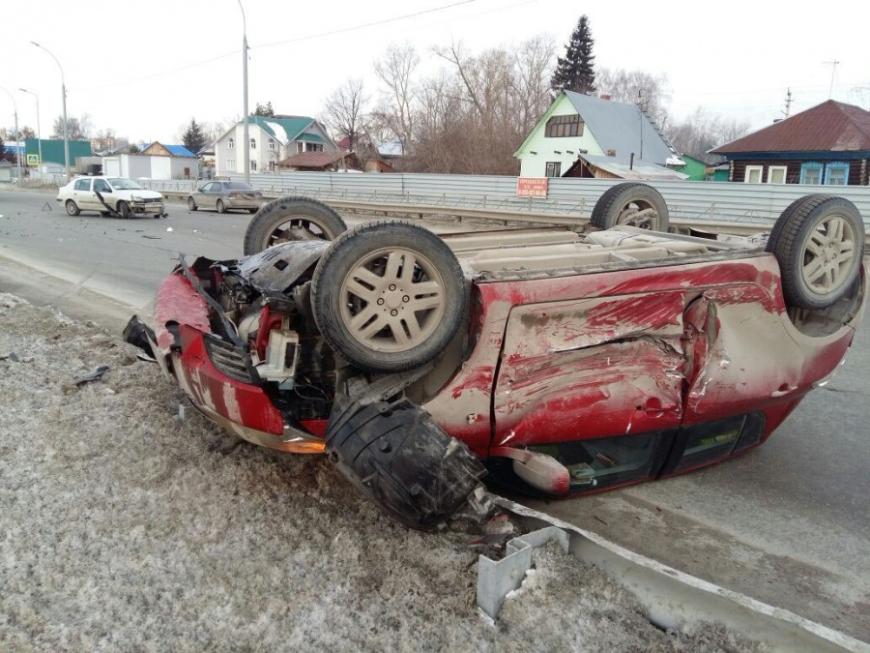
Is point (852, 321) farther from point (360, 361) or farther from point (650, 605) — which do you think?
point (360, 361)

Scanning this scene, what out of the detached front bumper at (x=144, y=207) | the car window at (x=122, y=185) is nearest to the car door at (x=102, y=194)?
the car window at (x=122, y=185)

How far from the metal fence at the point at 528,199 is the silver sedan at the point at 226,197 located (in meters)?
4.20

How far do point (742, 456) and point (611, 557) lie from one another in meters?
1.94

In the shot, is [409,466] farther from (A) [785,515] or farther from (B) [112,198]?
(B) [112,198]

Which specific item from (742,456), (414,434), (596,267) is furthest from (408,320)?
(742,456)

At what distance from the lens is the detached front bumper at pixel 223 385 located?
2990 millimetres

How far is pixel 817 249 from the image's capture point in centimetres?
365

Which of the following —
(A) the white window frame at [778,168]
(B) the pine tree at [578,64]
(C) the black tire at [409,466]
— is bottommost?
(C) the black tire at [409,466]

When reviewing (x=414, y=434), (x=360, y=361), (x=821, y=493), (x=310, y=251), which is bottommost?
(x=821, y=493)

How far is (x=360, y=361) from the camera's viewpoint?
2906 millimetres

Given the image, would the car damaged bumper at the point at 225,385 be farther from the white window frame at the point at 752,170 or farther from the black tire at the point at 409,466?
the white window frame at the point at 752,170

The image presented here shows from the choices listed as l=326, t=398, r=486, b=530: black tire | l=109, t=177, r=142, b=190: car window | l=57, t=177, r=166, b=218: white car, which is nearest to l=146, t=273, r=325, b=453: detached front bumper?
l=326, t=398, r=486, b=530: black tire

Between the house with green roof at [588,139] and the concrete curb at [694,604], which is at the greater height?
the house with green roof at [588,139]

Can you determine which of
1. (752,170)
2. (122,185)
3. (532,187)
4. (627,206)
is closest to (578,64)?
(752,170)
